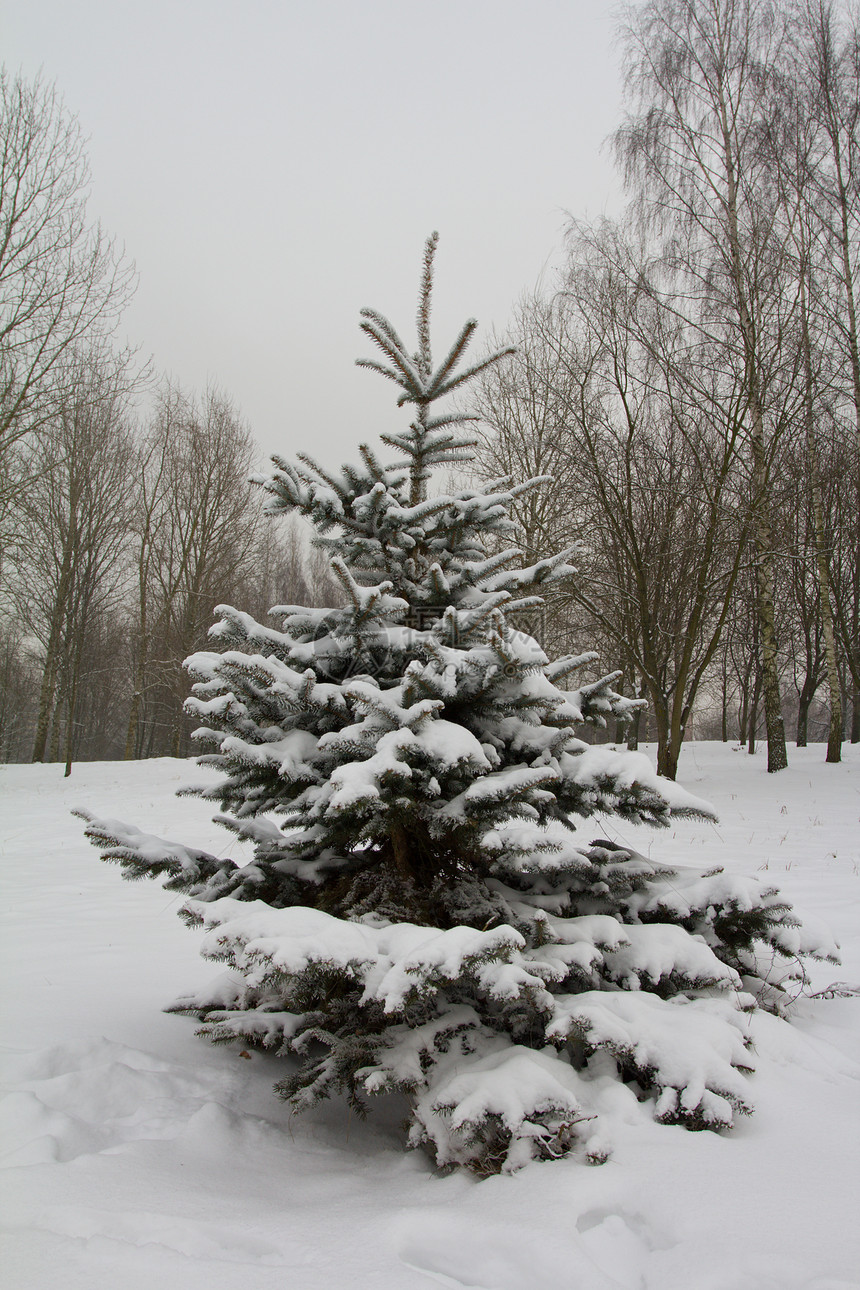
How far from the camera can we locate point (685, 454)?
11.2 metres

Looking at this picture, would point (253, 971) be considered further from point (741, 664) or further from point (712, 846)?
point (741, 664)

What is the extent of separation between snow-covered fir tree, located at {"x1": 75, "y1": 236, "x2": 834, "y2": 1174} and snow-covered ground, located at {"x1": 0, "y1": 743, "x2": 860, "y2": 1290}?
0.45 feet

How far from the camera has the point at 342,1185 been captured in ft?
5.98

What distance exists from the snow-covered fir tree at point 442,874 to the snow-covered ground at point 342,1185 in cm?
14

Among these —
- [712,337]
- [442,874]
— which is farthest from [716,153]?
[442,874]

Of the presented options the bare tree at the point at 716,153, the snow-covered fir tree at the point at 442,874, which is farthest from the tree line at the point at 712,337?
the snow-covered fir tree at the point at 442,874

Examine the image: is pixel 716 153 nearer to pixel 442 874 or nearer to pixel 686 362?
pixel 686 362

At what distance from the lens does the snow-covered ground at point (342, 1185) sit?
137 cm

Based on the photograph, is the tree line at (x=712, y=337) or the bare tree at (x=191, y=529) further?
the bare tree at (x=191, y=529)

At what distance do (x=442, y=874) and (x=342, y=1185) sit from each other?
1.04 m

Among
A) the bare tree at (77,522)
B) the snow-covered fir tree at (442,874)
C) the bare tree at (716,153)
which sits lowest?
the snow-covered fir tree at (442,874)

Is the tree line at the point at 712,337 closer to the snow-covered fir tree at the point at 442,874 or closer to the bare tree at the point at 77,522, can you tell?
the snow-covered fir tree at the point at 442,874

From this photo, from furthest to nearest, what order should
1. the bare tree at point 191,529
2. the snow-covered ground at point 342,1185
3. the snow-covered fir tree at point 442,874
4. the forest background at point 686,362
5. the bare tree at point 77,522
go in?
the bare tree at point 191,529
the bare tree at point 77,522
the forest background at point 686,362
the snow-covered fir tree at point 442,874
the snow-covered ground at point 342,1185

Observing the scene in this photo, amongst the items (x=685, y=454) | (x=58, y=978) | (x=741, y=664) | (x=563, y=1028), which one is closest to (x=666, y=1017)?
(x=563, y=1028)
